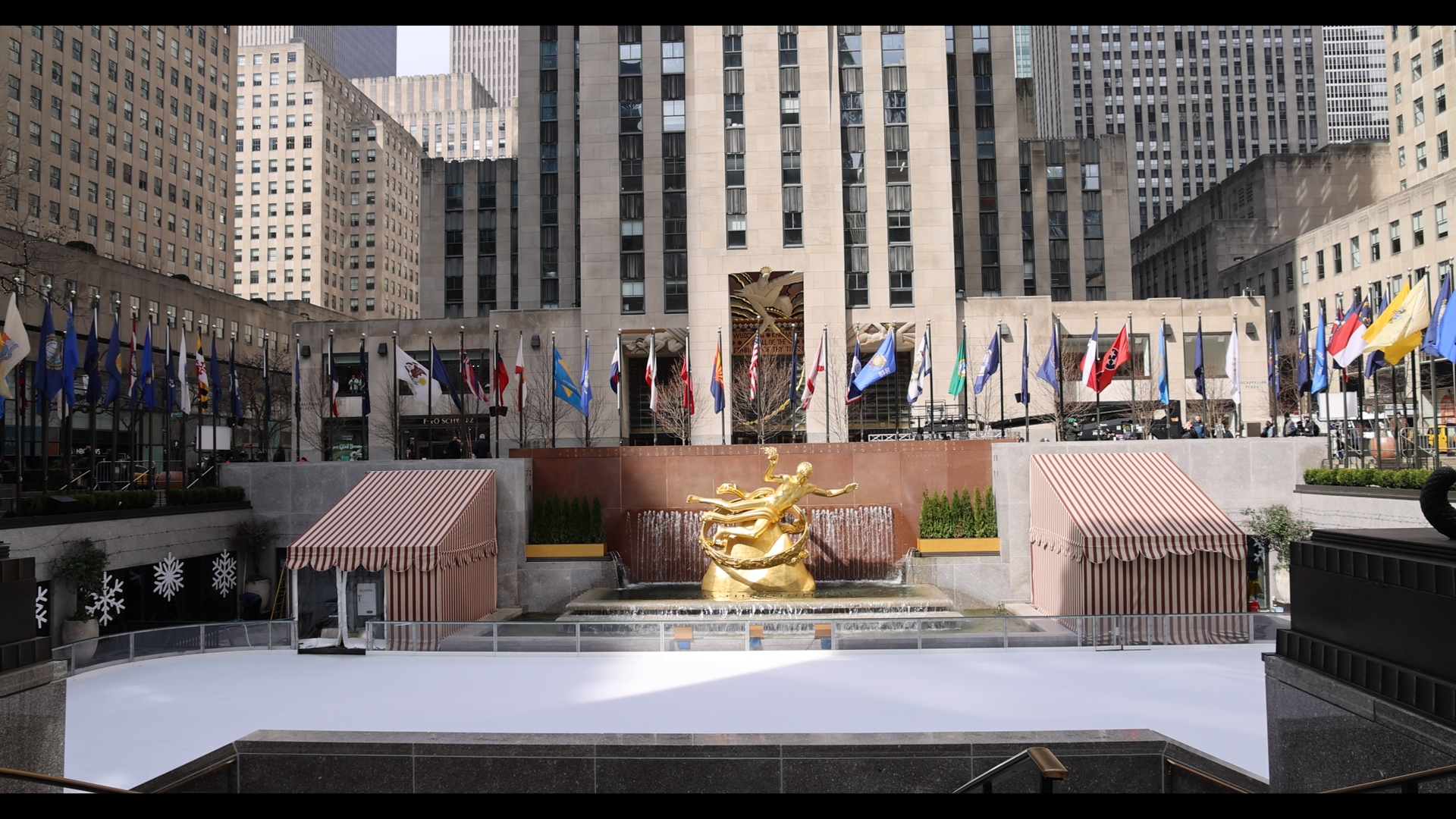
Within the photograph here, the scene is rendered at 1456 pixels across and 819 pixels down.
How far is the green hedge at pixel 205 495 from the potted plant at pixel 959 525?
63.5ft

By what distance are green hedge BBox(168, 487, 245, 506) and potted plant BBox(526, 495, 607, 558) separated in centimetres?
849

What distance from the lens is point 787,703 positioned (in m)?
13.5

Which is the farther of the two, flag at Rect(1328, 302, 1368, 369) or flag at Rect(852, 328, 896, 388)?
flag at Rect(852, 328, 896, 388)

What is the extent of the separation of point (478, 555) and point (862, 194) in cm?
2988

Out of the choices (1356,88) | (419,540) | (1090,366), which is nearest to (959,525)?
(1090,366)

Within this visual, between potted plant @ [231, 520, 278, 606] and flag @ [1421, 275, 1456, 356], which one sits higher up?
flag @ [1421, 275, 1456, 356]

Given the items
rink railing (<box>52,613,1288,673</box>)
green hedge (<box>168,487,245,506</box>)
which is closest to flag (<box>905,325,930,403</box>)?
rink railing (<box>52,613,1288,673</box>)

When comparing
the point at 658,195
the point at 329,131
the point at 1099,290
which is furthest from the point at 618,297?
the point at 329,131

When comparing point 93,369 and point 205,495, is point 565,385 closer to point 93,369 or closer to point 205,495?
point 205,495

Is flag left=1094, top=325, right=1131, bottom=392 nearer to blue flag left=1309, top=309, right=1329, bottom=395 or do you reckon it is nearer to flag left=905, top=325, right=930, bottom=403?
blue flag left=1309, top=309, right=1329, bottom=395

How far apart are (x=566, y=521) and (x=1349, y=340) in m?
20.9

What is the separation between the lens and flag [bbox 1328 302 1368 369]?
23938mm

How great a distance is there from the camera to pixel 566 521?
27312 mm

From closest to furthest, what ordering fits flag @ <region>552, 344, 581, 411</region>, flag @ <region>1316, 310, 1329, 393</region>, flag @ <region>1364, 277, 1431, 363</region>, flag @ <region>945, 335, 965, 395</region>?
flag @ <region>1364, 277, 1431, 363</region> < flag @ <region>1316, 310, 1329, 393</region> < flag @ <region>945, 335, 965, 395</region> < flag @ <region>552, 344, 581, 411</region>
